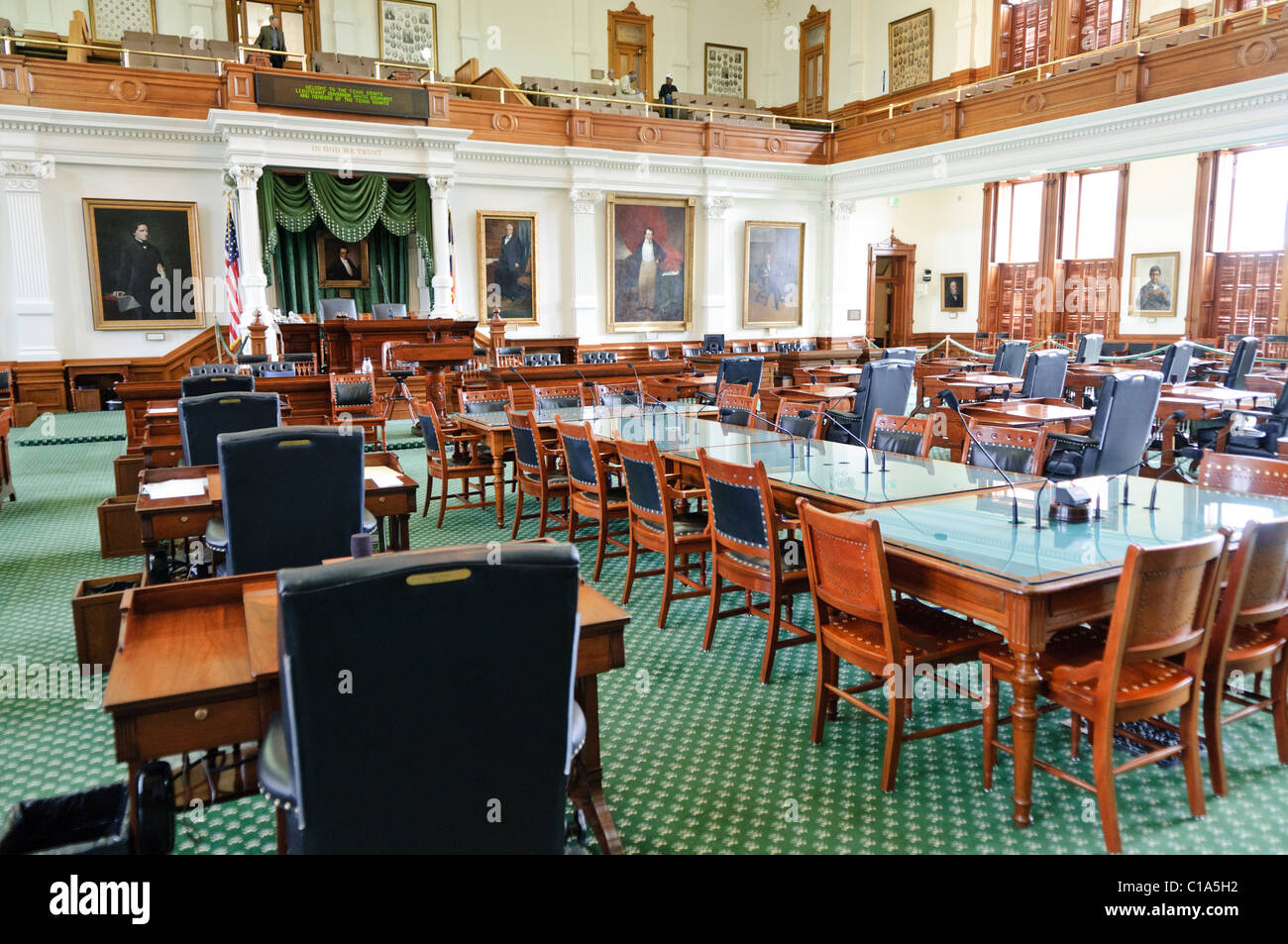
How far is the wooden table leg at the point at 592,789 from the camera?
2.31 m

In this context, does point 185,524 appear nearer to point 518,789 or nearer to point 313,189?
point 518,789

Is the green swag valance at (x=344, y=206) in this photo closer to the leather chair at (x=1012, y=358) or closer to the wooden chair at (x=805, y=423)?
the leather chair at (x=1012, y=358)

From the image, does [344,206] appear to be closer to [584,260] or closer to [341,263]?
[341,263]

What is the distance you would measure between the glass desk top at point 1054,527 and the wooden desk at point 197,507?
1.89m

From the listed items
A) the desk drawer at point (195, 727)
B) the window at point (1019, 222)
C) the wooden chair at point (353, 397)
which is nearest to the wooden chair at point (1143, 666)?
the desk drawer at point (195, 727)

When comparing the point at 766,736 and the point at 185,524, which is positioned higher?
the point at 185,524

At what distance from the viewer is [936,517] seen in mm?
3240

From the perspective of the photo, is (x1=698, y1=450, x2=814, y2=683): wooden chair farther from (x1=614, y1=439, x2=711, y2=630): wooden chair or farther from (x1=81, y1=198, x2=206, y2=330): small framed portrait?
(x1=81, y1=198, x2=206, y2=330): small framed portrait

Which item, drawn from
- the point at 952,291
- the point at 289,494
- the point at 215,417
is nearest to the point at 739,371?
the point at 215,417

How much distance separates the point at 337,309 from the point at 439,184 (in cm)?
261

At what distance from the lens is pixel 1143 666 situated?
2691 mm

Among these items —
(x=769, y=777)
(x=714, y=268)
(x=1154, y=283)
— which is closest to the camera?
(x=769, y=777)
